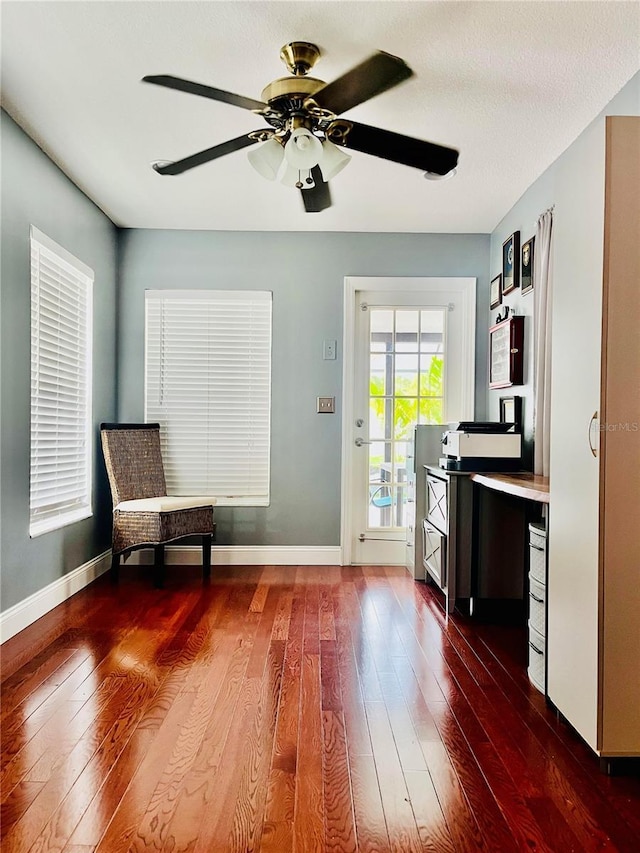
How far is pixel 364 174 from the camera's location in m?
3.66

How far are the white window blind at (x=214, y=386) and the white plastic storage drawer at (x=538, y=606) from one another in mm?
2583

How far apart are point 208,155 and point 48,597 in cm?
247

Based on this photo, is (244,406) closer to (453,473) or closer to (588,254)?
(453,473)

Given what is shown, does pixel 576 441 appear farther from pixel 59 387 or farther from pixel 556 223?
pixel 59 387

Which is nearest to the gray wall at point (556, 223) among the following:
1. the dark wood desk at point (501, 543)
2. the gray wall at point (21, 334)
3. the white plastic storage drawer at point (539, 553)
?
the dark wood desk at point (501, 543)

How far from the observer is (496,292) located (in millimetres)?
4578

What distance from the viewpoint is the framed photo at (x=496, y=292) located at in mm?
4496

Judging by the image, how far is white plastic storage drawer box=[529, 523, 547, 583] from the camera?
2.45 meters

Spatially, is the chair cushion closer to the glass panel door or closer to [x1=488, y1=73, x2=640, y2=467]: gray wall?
the glass panel door

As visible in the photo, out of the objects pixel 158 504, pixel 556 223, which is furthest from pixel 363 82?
pixel 158 504

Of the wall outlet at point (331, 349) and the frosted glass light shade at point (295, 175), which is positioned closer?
the frosted glass light shade at point (295, 175)

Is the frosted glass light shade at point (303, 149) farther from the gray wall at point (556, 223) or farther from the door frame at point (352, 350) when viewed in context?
the door frame at point (352, 350)

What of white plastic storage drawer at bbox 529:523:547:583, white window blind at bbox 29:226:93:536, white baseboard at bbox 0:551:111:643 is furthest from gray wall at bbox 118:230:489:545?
white plastic storage drawer at bbox 529:523:547:583

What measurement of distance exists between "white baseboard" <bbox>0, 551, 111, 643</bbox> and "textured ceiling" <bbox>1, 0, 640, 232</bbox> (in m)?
2.36
